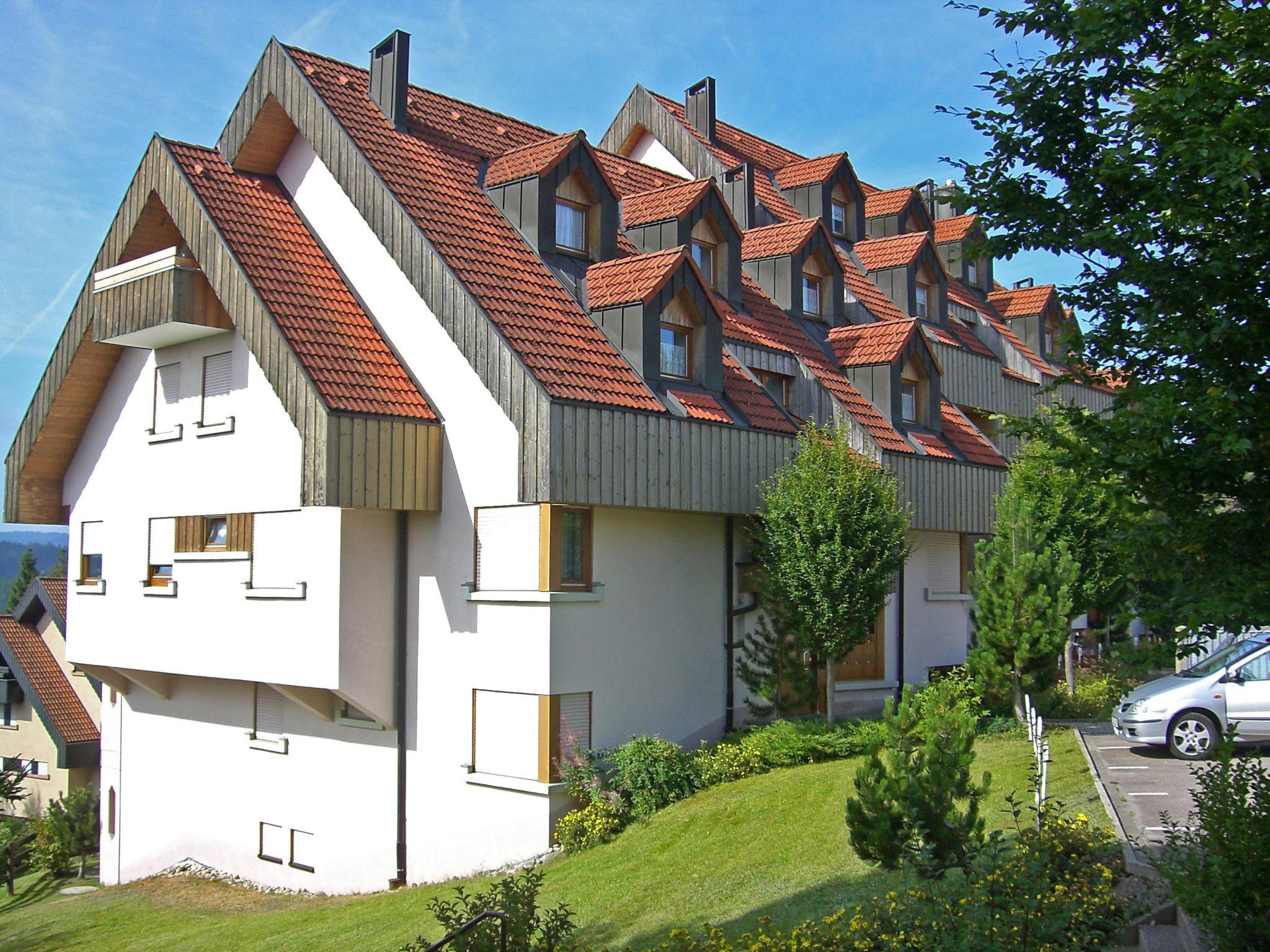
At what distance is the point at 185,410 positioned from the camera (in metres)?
21.1

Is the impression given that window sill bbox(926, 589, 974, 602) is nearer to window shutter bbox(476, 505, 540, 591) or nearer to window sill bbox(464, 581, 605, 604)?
window sill bbox(464, 581, 605, 604)

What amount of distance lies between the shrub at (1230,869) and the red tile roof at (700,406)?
11.3 meters

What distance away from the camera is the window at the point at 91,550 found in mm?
23531

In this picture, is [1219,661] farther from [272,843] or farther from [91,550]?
[91,550]

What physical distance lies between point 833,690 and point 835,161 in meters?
15.5

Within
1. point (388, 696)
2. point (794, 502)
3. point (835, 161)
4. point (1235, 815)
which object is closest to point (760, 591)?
point (794, 502)

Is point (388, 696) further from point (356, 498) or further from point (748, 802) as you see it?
point (748, 802)

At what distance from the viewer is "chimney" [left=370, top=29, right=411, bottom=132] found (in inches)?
850

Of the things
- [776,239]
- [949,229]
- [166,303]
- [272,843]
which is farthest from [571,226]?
[949,229]

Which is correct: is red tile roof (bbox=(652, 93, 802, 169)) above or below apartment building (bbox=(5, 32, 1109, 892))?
above

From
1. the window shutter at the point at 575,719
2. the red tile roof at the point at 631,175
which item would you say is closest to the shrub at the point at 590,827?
the window shutter at the point at 575,719

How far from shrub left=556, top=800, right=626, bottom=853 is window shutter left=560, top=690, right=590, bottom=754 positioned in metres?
0.86

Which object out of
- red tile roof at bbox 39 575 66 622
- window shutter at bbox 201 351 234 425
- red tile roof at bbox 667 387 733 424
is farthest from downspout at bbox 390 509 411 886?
red tile roof at bbox 39 575 66 622

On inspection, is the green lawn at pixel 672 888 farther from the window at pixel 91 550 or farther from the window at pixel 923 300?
the window at pixel 923 300
